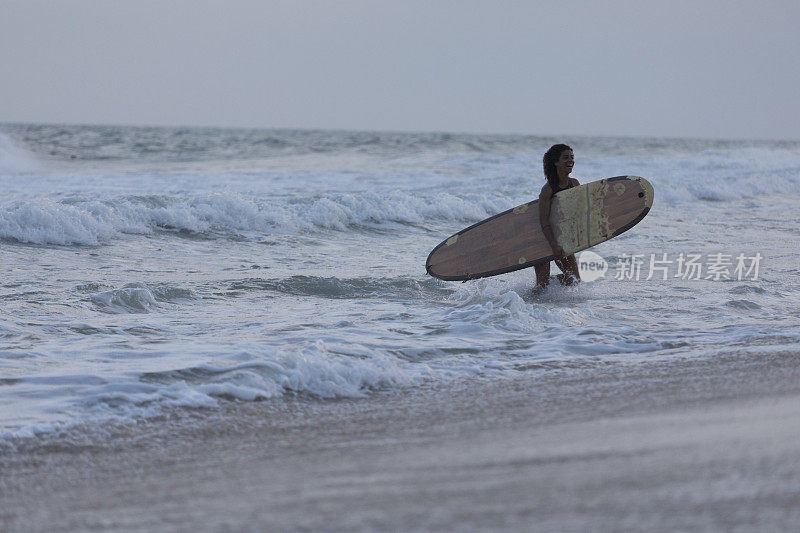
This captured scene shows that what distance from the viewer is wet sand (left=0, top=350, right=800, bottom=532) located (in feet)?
7.15

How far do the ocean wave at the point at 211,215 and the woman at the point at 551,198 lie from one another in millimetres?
5025

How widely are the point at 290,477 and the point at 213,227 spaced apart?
8362mm

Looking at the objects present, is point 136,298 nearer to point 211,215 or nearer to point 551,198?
point 551,198

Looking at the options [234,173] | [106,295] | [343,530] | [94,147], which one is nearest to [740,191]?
[234,173]

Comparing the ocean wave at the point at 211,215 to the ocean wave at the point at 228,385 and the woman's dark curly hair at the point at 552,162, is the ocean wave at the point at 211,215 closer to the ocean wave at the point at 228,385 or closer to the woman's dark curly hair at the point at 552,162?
the woman's dark curly hair at the point at 552,162

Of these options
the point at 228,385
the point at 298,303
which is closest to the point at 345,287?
the point at 298,303

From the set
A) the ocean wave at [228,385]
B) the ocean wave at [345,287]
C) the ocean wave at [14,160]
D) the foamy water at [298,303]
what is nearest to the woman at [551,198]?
the foamy water at [298,303]

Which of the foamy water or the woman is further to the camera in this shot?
the woman

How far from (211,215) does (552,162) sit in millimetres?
5751

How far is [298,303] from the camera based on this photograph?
5.95m

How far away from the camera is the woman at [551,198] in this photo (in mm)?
6328

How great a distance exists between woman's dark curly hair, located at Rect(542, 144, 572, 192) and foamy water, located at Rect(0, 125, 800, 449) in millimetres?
882

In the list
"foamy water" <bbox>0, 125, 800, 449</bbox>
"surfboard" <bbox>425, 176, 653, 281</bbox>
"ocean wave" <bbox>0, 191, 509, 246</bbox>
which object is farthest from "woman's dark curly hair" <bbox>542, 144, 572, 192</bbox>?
"ocean wave" <bbox>0, 191, 509, 246</bbox>

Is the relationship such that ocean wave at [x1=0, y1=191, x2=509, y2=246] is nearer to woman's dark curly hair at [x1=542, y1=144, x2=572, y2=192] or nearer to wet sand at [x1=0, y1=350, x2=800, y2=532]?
woman's dark curly hair at [x1=542, y1=144, x2=572, y2=192]
